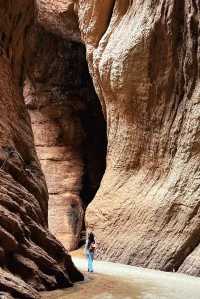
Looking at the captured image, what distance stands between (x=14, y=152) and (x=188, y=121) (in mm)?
6342

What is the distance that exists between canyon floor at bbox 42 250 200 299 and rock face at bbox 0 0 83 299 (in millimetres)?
356

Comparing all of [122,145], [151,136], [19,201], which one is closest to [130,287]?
[19,201]

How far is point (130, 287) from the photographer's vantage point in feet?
27.8

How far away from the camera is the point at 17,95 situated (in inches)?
424

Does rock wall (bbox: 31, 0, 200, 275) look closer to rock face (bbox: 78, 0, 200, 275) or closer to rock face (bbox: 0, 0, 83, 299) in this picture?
rock face (bbox: 78, 0, 200, 275)

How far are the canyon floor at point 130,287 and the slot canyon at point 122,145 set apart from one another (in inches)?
16.2

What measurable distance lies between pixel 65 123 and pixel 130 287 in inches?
591

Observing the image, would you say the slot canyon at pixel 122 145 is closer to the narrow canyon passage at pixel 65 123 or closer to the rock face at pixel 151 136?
the rock face at pixel 151 136

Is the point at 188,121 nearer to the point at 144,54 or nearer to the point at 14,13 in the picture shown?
the point at 144,54

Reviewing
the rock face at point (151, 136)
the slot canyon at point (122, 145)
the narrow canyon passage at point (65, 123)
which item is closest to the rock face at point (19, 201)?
the slot canyon at point (122, 145)

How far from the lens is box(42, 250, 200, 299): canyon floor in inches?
286

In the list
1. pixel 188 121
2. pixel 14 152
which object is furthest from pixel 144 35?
pixel 14 152

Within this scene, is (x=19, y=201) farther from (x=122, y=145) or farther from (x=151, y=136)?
(x=122, y=145)

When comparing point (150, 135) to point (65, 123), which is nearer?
point (150, 135)
